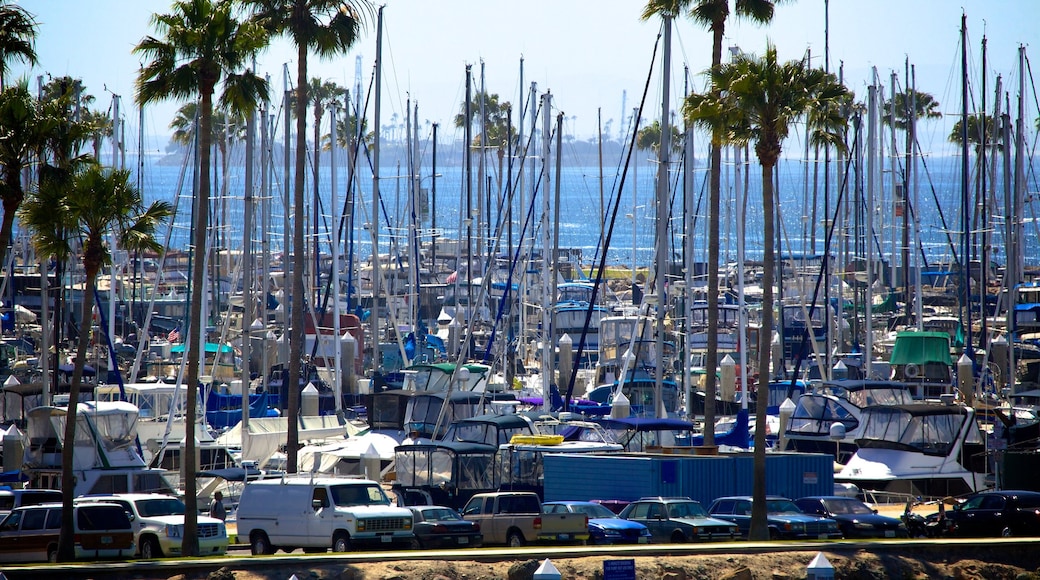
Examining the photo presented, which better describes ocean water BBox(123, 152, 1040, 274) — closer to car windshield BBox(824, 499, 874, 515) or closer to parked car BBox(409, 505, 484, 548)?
car windshield BBox(824, 499, 874, 515)

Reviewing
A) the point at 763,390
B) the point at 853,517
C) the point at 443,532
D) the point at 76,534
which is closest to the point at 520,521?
the point at 443,532

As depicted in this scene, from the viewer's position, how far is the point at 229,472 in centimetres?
3578

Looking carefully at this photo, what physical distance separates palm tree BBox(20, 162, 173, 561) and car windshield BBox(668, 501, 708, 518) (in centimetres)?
1256

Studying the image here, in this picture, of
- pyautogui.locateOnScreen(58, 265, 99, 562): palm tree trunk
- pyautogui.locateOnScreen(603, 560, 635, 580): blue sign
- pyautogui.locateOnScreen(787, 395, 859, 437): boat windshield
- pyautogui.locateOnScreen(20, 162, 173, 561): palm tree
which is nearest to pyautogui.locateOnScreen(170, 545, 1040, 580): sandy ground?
pyautogui.locateOnScreen(603, 560, 635, 580): blue sign

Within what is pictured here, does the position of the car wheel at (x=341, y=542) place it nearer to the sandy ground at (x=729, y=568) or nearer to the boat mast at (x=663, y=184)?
the sandy ground at (x=729, y=568)

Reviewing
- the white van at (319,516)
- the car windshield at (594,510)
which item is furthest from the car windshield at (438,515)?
the car windshield at (594,510)

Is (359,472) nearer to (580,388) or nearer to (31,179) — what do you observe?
(31,179)

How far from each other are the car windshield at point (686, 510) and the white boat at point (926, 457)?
9.49 m

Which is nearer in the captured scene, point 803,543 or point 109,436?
point 803,543

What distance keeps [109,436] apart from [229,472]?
3.39 meters

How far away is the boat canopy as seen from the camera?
49.1m

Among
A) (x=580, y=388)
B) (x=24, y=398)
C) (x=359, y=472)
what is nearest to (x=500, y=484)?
(x=359, y=472)

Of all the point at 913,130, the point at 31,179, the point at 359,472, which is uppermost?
the point at 913,130

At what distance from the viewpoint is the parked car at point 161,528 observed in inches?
1077
